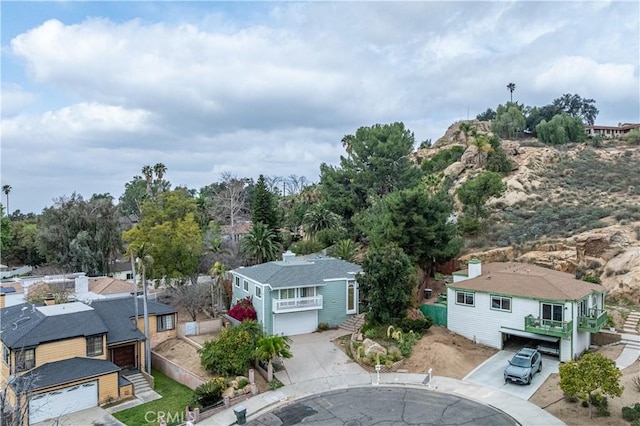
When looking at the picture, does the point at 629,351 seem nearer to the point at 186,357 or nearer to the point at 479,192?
the point at 479,192

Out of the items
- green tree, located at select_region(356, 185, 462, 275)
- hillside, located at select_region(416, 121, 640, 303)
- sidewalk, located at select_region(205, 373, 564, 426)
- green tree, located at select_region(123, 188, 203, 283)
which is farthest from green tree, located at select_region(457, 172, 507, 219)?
sidewalk, located at select_region(205, 373, 564, 426)

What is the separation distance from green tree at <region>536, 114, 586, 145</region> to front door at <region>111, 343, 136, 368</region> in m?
71.2

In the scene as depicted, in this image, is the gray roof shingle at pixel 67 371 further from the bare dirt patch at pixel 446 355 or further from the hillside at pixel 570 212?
the hillside at pixel 570 212

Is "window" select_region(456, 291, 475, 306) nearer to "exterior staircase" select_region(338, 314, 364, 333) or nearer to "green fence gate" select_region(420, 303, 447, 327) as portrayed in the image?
"green fence gate" select_region(420, 303, 447, 327)

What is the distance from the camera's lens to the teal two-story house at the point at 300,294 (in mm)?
29375

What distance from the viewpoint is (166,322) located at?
2947 centimetres

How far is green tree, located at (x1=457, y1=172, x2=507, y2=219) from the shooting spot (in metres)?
45.3

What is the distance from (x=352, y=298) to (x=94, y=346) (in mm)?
16435

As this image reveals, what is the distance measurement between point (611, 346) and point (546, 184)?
114ft

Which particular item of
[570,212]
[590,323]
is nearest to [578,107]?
[570,212]

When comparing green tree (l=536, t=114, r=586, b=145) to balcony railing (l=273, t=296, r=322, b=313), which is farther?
green tree (l=536, t=114, r=586, b=145)

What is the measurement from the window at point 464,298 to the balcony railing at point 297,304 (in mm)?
8867

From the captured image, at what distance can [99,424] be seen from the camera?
20297 mm

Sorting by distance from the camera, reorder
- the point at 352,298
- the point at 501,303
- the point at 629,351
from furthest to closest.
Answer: the point at 352,298 → the point at 501,303 → the point at 629,351
